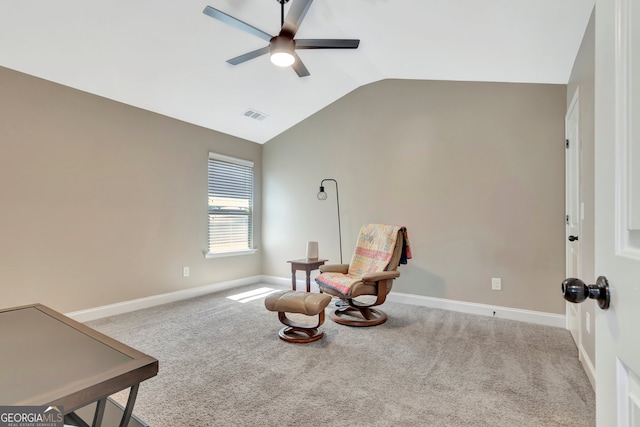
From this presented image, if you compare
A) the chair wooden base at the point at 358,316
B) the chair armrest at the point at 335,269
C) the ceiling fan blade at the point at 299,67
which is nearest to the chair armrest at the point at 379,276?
the chair wooden base at the point at 358,316

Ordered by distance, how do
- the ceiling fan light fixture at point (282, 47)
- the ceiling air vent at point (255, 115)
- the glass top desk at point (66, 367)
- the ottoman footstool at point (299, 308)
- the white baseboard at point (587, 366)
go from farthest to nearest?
1. the ceiling air vent at point (255, 115)
2. the ottoman footstool at point (299, 308)
3. the ceiling fan light fixture at point (282, 47)
4. the white baseboard at point (587, 366)
5. the glass top desk at point (66, 367)

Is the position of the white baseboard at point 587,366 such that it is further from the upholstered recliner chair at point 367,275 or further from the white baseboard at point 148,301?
the white baseboard at point 148,301

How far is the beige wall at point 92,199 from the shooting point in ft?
9.59

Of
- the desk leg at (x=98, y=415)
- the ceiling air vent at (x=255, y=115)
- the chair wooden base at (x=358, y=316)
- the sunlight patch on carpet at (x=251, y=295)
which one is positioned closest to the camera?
the desk leg at (x=98, y=415)

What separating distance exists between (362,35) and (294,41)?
41.1 inches

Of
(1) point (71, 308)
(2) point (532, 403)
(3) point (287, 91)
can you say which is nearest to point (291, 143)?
(3) point (287, 91)

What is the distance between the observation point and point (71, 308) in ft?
10.6

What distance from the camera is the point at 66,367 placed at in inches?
42.0

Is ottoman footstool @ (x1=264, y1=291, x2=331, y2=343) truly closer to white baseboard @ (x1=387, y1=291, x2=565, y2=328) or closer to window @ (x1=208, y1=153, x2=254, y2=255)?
white baseboard @ (x1=387, y1=291, x2=565, y2=328)

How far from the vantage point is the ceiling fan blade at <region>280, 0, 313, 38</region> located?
2076 mm

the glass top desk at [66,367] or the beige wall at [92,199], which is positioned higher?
the beige wall at [92,199]

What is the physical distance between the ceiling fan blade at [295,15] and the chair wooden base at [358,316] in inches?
102

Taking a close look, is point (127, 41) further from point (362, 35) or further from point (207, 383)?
point (207, 383)

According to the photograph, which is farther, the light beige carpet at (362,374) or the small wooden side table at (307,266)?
the small wooden side table at (307,266)
